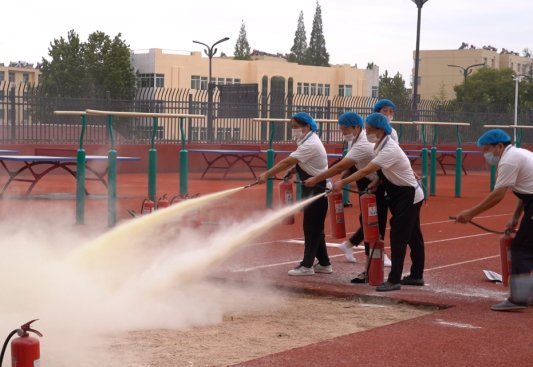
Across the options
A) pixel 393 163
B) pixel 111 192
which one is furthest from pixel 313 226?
pixel 111 192

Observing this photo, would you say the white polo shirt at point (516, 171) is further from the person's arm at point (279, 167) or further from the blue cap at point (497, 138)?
the person's arm at point (279, 167)

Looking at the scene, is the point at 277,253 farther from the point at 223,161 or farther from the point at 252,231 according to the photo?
the point at 223,161

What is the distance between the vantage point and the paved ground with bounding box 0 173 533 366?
6.59 m

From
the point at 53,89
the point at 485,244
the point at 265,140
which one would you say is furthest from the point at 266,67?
the point at 485,244

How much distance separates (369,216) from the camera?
31.0 feet

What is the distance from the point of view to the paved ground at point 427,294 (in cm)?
659

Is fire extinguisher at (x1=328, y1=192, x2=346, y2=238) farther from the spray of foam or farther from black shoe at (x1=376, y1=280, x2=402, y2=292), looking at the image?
black shoe at (x1=376, y1=280, x2=402, y2=292)

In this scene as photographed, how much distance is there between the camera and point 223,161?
30156mm

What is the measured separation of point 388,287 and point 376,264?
0.27 m

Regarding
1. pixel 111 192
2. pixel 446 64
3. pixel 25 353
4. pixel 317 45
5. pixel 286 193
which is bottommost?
pixel 25 353

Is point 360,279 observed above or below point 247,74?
below

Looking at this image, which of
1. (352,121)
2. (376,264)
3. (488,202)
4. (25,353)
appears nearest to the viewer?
(25,353)

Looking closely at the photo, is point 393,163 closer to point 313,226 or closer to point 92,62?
point 313,226

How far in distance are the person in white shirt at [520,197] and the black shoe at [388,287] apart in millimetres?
1248
